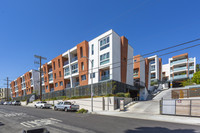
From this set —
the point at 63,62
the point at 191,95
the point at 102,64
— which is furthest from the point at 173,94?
the point at 63,62

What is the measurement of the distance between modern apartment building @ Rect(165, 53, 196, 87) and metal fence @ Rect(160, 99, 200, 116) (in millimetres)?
36562

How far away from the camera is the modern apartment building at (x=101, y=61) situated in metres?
24.3

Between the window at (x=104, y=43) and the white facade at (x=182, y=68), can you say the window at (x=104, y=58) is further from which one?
the white facade at (x=182, y=68)

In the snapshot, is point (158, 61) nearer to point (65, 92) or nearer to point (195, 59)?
point (195, 59)

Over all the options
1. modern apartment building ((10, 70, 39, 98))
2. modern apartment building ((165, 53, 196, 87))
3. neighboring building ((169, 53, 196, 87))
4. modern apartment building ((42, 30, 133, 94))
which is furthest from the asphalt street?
neighboring building ((169, 53, 196, 87))

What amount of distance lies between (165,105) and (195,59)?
42.8 meters

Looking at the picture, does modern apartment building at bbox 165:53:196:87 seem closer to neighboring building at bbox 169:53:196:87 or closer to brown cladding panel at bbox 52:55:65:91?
neighboring building at bbox 169:53:196:87

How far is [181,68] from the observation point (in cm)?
4744

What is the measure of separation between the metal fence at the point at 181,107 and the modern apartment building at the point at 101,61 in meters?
9.98

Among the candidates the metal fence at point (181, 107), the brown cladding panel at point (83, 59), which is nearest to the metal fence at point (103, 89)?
the brown cladding panel at point (83, 59)

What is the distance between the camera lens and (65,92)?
33.6 meters

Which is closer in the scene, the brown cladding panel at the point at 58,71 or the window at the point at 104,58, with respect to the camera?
the window at the point at 104,58

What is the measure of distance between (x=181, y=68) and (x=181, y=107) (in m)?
41.4

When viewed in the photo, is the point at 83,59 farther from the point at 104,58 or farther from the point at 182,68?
the point at 182,68
